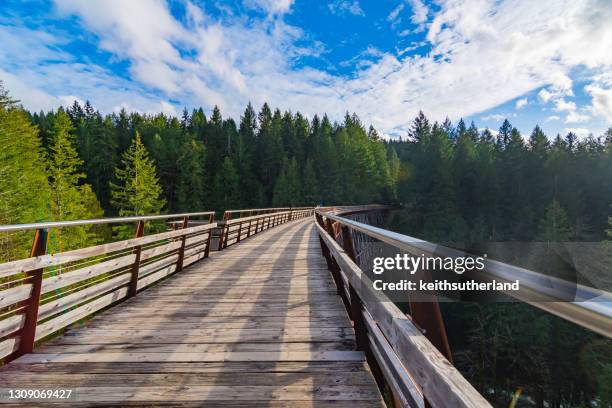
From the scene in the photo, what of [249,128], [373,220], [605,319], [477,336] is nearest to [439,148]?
[373,220]

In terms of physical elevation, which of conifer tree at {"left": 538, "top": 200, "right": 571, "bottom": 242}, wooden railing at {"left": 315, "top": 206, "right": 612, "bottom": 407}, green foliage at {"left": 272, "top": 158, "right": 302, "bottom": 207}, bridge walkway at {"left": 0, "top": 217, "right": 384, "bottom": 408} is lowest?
conifer tree at {"left": 538, "top": 200, "right": 571, "bottom": 242}

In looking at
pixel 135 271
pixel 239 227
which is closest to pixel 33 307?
pixel 135 271

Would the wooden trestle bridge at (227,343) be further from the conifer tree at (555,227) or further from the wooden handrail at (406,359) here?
the conifer tree at (555,227)

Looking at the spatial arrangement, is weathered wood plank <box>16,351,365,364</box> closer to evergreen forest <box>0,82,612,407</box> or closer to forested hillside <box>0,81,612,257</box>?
evergreen forest <box>0,82,612,407</box>

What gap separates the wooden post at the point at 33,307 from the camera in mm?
3105

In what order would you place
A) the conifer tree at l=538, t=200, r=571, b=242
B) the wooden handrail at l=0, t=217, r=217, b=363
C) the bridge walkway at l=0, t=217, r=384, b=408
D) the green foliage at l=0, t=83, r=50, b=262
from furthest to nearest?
the conifer tree at l=538, t=200, r=571, b=242 < the green foliage at l=0, t=83, r=50, b=262 < the wooden handrail at l=0, t=217, r=217, b=363 < the bridge walkway at l=0, t=217, r=384, b=408

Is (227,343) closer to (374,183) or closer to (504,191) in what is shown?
(374,183)

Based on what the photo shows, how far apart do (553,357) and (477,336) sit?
5215 millimetres

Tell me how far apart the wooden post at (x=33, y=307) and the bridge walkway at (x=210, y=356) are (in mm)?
131

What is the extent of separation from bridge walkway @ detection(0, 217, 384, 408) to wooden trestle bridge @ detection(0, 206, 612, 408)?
1 cm

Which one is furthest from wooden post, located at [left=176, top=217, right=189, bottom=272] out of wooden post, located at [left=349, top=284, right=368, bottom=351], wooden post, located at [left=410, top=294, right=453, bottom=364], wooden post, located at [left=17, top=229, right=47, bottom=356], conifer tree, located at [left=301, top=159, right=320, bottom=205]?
conifer tree, located at [left=301, top=159, right=320, bottom=205]

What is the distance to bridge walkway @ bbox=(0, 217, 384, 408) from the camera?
247 cm

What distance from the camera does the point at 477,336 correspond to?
26.4 meters

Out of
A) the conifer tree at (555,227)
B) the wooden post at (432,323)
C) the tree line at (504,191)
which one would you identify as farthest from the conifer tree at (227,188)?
the wooden post at (432,323)
